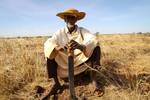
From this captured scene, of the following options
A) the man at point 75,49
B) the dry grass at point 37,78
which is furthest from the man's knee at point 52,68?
the dry grass at point 37,78

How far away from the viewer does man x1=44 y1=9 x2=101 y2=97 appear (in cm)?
546

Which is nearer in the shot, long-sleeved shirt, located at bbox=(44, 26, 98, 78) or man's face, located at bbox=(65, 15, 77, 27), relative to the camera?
long-sleeved shirt, located at bbox=(44, 26, 98, 78)

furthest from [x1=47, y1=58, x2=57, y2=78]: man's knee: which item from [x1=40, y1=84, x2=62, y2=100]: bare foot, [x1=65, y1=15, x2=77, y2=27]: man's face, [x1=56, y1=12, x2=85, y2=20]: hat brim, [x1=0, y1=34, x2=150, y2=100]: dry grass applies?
[x1=56, y1=12, x2=85, y2=20]: hat brim

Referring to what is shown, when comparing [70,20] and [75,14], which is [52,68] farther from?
[75,14]

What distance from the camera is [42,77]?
6.66 meters

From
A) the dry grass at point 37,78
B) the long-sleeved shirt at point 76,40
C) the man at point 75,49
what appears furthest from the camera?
the long-sleeved shirt at point 76,40

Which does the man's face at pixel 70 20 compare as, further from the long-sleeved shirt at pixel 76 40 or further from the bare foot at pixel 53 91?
the bare foot at pixel 53 91

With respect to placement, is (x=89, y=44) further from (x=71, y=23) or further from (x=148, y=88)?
(x=148, y=88)

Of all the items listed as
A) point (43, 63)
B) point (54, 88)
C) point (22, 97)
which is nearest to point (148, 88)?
point (54, 88)

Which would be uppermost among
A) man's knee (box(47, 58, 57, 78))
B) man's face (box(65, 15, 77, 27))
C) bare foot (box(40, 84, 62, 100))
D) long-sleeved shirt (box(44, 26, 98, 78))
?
man's face (box(65, 15, 77, 27))

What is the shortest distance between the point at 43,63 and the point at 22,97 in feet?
5.96

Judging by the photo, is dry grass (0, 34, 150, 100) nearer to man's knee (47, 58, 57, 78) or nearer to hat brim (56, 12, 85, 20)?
man's knee (47, 58, 57, 78)

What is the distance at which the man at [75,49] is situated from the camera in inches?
215

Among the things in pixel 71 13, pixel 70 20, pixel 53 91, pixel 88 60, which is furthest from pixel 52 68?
pixel 71 13
